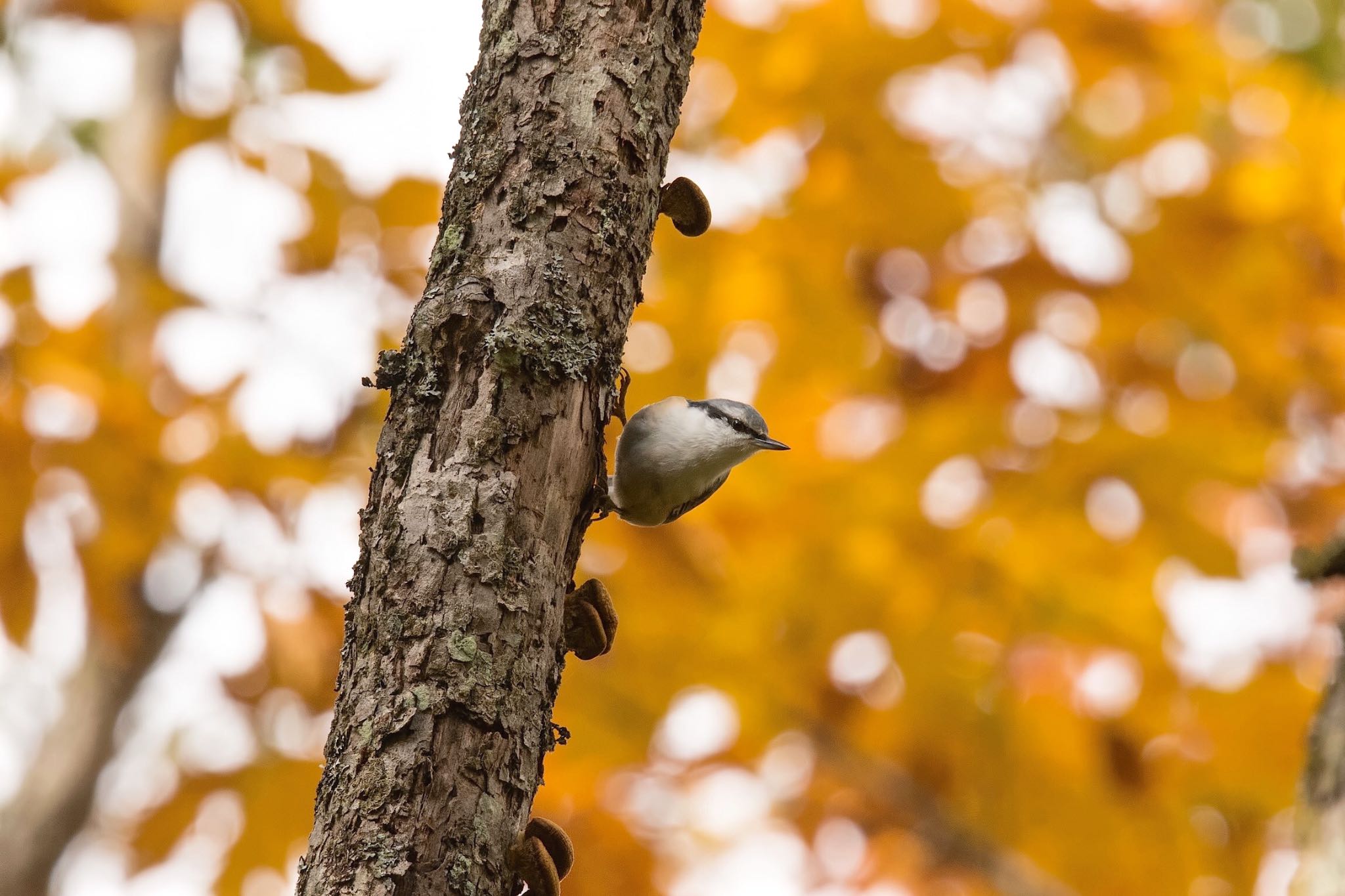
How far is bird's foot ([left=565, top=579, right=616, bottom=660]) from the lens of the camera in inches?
73.0

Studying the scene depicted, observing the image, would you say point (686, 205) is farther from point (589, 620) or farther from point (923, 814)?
point (923, 814)

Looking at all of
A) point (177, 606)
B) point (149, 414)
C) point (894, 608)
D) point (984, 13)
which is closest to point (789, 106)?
point (984, 13)

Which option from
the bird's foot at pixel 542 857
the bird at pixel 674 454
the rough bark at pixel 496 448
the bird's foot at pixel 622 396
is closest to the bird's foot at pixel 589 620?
the rough bark at pixel 496 448

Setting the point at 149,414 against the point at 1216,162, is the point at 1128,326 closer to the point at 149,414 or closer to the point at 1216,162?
the point at 1216,162

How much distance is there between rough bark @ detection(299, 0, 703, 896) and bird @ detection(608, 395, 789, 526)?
124cm

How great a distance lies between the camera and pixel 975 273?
4820 mm

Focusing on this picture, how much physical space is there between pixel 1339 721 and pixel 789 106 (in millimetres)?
3318

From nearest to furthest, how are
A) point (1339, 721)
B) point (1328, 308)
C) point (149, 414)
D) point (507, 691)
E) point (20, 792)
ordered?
1. point (507, 691)
2. point (1339, 721)
3. point (149, 414)
4. point (20, 792)
5. point (1328, 308)

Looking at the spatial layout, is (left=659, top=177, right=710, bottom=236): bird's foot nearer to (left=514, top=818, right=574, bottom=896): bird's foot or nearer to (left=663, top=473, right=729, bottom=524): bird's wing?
(left=514, top=818, right=574, bottom=896): bird's foot

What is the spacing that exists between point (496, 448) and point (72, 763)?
350cm

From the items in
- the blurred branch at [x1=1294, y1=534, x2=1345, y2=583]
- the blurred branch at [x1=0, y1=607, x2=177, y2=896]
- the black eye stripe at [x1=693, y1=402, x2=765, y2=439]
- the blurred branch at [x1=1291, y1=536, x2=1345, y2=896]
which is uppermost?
the black eye stripe at [x1=693, y1=402, x2=765, y2=439]

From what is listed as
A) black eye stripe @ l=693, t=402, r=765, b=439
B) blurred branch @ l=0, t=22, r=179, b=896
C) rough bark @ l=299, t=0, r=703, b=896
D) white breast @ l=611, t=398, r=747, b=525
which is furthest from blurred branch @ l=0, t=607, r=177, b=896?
rough bark @ l=299, t=0, r=703, b=896

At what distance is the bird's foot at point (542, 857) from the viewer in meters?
1.59

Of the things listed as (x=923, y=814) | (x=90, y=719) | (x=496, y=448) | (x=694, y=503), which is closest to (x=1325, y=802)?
(x=496, y=448)
